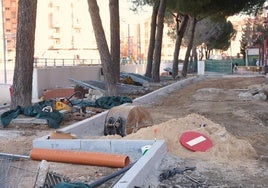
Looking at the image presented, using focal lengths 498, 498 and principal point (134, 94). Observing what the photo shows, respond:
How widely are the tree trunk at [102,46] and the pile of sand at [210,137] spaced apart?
863cm

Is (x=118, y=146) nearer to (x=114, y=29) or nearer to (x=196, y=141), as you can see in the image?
(x=196, y=141)

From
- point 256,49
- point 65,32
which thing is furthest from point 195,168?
point 65,32

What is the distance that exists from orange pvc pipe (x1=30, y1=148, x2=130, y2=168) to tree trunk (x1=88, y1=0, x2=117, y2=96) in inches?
389

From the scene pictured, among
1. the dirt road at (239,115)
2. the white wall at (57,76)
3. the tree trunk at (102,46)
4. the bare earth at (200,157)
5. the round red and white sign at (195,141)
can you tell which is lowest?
the dirt road at (239,115)

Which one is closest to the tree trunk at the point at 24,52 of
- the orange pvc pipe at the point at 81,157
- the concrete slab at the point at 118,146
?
the concrete slab at the point at 118,146

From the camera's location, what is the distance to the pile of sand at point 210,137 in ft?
24.8

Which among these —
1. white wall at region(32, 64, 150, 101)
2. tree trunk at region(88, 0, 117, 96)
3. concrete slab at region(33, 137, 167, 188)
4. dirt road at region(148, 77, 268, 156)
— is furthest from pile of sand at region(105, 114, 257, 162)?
white wall at region(32, 64, 150, 101)

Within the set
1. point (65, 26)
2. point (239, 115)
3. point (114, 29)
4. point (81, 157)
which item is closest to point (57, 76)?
point (114, 29)

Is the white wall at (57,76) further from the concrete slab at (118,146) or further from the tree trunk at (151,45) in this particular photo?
the concrete slab at (118,146)

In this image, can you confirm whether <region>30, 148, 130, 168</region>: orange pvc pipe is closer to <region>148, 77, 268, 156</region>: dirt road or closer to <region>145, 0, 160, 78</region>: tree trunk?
<region>148, 77, 268, 156</region>: dirt road

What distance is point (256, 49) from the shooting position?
56.4 meters

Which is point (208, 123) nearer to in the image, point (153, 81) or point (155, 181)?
point (155, 181)

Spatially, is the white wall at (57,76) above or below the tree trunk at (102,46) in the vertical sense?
below

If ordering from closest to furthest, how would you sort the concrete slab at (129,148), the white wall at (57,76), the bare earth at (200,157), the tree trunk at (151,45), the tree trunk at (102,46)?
the concrete slab at (129,148)
the bare earth at (200,157)
the tree trunk at (102,46)
the white wall at (57,76)
the tree trunk at (151,45)
